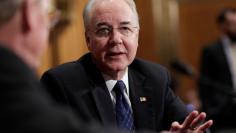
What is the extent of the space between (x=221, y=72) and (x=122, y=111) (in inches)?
134

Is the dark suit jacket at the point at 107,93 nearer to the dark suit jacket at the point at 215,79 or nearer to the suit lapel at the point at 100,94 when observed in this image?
the suit lapel at the point at 100,94

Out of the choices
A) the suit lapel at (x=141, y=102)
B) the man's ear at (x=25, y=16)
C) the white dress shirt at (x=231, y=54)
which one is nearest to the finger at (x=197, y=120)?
the suit lapel at (x=141, y=102)

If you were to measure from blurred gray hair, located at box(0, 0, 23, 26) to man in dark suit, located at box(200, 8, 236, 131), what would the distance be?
3.73 metres

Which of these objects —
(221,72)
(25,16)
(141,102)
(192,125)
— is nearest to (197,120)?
(192,125)

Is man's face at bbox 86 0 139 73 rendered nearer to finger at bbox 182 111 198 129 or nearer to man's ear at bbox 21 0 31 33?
finger at bbox 182 111 198 129

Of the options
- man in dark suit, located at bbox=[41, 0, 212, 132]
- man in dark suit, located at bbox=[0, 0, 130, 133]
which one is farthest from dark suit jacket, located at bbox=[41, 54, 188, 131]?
man in dark suit, located at bbox=[0, 0, 130, 133]

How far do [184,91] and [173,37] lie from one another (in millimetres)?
637

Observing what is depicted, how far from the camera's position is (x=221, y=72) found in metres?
5.38

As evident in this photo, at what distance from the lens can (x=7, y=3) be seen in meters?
1.27

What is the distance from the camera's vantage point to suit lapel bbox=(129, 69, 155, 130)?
210 centimetres

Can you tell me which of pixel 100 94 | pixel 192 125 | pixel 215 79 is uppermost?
pixel 100 94

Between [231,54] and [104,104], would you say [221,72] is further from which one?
[104,104]

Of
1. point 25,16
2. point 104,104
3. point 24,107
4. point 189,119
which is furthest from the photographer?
point 104,104

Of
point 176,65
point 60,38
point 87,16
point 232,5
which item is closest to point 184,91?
point 232,5
